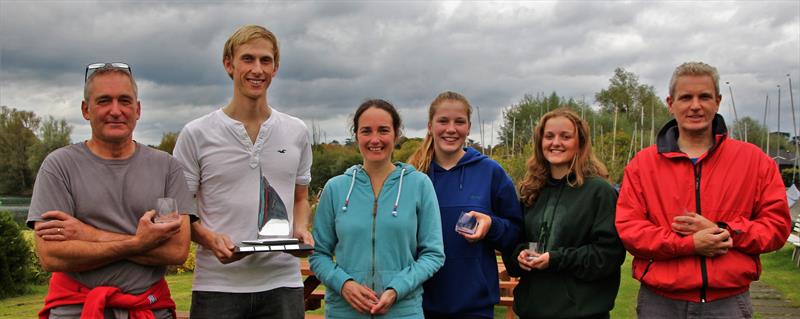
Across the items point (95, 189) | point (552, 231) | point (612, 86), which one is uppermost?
point (612, 86)

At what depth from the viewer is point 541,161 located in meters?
4.16

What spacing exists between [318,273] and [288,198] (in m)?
0.43

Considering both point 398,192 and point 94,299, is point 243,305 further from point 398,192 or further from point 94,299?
point 398,192

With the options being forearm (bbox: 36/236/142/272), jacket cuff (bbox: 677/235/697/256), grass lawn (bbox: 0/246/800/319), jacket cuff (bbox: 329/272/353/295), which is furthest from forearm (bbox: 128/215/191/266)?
grass lawn (bbox: 0/246/800/319)

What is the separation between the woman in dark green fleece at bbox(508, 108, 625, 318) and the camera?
3801 mm

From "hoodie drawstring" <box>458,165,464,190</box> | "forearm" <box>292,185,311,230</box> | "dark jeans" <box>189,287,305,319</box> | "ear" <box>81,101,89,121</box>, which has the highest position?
"ear" <box>81,101,89,121</box>

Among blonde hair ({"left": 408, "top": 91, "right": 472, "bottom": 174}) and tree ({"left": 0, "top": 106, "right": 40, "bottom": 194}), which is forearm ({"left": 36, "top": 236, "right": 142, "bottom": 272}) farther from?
tree ({"left": 0, "top": 106, "right": 40, "bottom": 194})

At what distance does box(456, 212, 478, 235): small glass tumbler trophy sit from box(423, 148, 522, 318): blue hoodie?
0.56ft

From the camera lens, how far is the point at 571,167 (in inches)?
158

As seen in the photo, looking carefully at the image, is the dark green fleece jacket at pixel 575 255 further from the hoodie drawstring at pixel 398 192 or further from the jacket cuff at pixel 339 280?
the jacket cuff at pixel 339 280

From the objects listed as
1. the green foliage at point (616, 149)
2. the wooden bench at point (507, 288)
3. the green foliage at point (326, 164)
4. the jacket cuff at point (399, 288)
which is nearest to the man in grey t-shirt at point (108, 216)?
the jacket cuff at point (399, 288)

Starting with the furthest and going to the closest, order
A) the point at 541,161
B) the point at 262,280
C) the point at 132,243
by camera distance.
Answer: the point at 541,161 < the point at 262,280 < the point at 132,243

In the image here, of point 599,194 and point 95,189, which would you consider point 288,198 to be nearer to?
point 95,189

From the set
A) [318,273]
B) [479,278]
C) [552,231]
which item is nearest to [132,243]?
[318,273]
